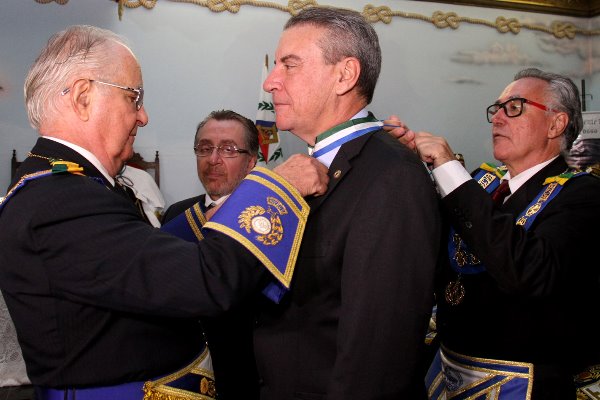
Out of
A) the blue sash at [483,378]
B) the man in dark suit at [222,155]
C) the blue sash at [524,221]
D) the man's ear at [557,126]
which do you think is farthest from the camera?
the man in dark suit at [222,155]

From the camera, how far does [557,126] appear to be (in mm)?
2387

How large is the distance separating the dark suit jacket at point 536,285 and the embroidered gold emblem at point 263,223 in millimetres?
664

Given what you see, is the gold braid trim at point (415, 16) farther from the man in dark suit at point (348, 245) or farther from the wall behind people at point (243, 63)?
the man in dark suit at point (348, 245)

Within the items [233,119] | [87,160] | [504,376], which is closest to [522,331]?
[504,376]

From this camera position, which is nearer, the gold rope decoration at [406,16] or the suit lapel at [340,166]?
the suit lapel at [340,166]

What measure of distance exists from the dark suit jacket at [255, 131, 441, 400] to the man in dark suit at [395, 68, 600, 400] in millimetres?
420

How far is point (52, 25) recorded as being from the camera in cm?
550

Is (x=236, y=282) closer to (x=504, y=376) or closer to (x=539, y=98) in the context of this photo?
(x=504, y=376)

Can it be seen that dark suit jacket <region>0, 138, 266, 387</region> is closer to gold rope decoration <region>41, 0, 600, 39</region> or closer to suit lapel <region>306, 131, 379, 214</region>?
suit lapel <region>306, 131, 379, 214</region>

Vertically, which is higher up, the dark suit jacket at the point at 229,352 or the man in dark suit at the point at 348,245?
the man in dark suit at the point at 348,245

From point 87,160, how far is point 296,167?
1.74 feet

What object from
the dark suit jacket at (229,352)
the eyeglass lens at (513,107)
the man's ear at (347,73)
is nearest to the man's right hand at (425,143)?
the man's ear at (347,73)

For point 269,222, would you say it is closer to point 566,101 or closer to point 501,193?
point 501,193

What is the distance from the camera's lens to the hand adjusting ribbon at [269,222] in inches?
56.5
